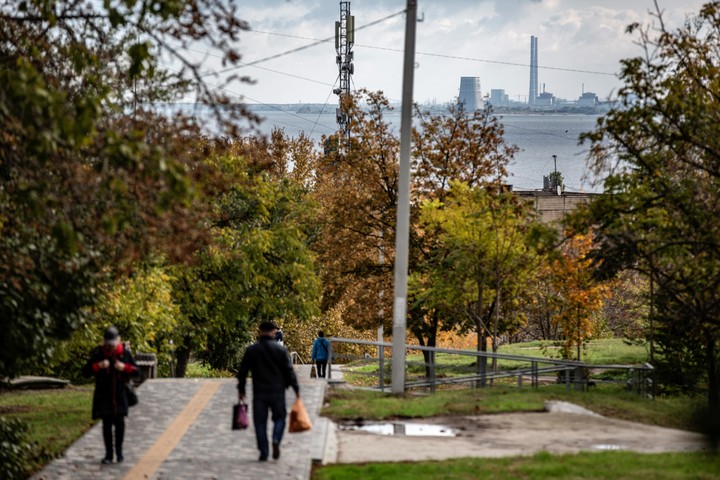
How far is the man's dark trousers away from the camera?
12547 millimetres

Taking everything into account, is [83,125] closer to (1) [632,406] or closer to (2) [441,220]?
(1) [632,406]

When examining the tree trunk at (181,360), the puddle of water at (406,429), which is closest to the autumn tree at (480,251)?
the puddle of water at (406,429)

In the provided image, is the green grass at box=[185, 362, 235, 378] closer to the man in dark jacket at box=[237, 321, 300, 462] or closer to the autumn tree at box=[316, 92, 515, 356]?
the autumn tree at box=[316, 92, 515, 356]

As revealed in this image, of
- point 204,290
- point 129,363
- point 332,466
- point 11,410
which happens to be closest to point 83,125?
point 129,363

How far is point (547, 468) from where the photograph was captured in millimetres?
12164

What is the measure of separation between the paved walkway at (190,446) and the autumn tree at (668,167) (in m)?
6.19

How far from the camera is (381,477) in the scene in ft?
39.0

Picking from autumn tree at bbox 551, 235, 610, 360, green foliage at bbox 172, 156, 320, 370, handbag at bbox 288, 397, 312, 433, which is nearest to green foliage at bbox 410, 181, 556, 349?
autumn tree at bbox 551, 235, 610, 360

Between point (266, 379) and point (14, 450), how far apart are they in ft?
9.69

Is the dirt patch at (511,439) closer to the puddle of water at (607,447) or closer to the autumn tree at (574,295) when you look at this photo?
the puddle of water at (607,447)

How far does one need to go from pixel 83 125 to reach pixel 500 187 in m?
24.9

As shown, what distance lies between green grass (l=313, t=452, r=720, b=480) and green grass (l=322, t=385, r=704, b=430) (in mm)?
3686

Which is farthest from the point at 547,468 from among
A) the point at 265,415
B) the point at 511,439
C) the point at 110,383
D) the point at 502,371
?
the point at 502,371

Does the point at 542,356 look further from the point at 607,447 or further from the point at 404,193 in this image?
the point at 607,447
